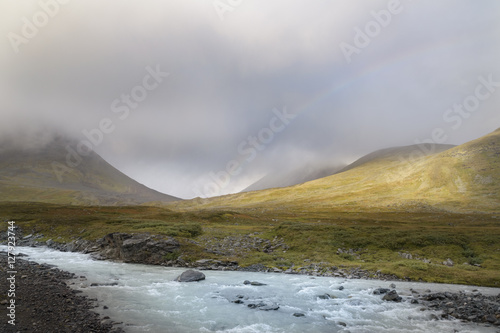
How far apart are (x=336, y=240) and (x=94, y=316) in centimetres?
4095

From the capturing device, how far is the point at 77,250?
2077 inches

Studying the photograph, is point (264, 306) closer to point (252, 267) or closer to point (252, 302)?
point (252, 302)

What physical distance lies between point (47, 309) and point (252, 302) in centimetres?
1509

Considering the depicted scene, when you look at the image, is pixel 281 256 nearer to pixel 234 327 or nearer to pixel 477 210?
pixel 234 327

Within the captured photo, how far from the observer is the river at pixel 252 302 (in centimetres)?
1872

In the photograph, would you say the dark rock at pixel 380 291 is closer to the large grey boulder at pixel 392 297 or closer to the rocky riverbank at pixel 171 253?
the large grey boulder at pixel 392 297

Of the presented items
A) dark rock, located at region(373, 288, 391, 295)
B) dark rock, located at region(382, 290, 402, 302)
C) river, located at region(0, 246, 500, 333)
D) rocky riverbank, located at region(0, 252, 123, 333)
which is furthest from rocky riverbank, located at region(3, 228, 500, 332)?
rocky riverbank, located at region(0, 252, 123, 333)

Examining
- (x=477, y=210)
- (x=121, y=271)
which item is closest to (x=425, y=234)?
(x=121, y=271)

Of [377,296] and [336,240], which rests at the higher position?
[336,240]

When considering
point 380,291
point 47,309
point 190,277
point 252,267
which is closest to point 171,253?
point 190,277

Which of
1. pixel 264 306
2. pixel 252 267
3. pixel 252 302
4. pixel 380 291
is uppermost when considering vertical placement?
pixel 252 267

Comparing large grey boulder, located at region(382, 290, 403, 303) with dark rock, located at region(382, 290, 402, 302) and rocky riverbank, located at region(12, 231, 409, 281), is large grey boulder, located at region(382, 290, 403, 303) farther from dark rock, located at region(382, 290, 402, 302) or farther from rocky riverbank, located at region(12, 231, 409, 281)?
rocky riverbank, located at region(12, 231, 409, 281)

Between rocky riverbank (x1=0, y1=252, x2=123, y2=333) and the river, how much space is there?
1.41m

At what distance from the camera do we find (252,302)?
77.7 ft
